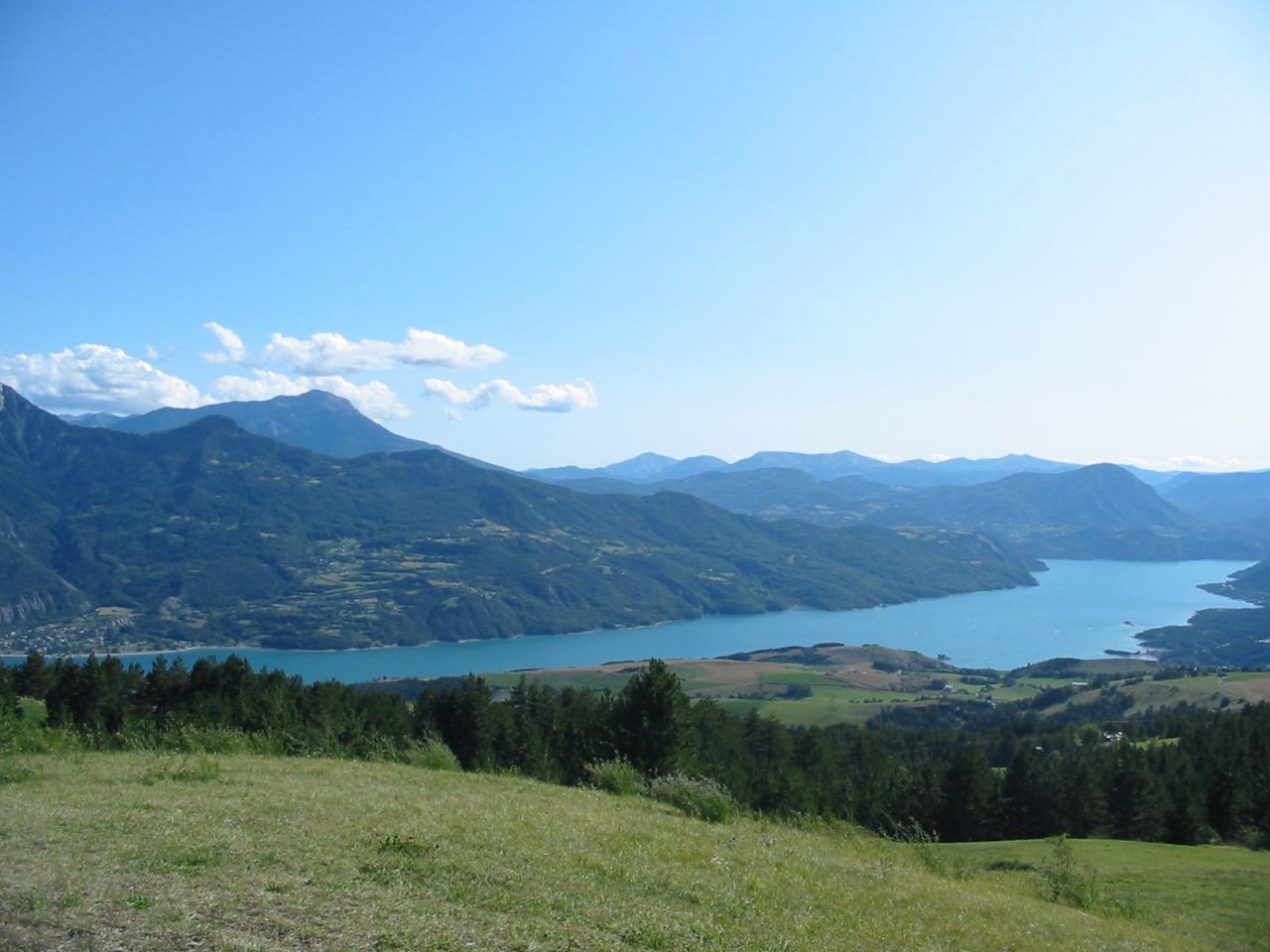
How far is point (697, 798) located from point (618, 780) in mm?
2613

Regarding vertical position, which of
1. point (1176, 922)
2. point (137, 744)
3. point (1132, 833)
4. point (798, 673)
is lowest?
A: point (798, 673)

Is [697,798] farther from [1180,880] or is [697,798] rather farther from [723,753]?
[723,753]

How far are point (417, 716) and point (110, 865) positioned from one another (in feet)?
115

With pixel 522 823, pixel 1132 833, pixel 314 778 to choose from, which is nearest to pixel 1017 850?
pixel 522 823

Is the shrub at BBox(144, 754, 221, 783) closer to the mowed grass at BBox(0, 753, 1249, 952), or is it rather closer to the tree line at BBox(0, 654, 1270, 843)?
the mowed grass at BBox(0, 753, 1249, 952)

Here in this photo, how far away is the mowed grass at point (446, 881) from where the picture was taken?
22.4 ft

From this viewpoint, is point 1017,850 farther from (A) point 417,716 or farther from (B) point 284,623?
(B) point 284,623

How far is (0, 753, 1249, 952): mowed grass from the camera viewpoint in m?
6.83

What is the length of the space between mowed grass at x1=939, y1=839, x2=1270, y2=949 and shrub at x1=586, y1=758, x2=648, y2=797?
6416 mm

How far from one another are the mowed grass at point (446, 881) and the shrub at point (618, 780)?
298cm

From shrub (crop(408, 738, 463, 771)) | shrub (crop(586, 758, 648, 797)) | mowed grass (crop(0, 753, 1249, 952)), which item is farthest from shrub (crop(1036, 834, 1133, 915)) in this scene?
shrub (crop(408, 738, 463, 771))

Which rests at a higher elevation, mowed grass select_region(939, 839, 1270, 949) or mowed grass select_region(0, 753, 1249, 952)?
mowed grass select_region(0, 753, 1249, 952)

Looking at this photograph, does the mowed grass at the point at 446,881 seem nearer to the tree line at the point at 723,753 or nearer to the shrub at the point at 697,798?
the shrub at the point at 697,798

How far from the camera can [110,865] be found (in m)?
8.11
